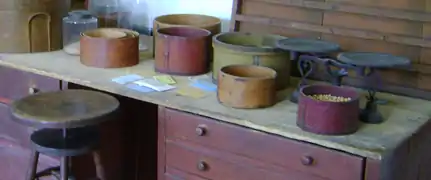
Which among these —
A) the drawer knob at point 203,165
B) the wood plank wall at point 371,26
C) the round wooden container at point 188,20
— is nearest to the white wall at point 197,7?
the round wooden container at point 188,20

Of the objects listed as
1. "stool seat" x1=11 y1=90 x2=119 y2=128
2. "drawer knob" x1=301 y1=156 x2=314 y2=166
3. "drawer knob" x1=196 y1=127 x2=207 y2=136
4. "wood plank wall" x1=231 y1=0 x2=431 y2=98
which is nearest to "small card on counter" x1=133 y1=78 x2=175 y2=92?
"stool seat" x1=11 y1=90 x2=119 y2=128

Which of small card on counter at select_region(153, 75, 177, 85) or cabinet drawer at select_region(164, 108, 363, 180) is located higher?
small card on counter at select_region(153, 75, 177, 85)

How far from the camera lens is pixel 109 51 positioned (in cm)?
223

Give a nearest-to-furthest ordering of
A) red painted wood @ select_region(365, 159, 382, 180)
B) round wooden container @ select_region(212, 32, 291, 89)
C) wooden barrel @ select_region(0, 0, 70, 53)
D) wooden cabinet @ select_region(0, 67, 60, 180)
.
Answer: red painted wood @ select_region(365, 159, 382, 180), round wooden container @ select_region(212, 32, 291, 89), wooden cabinet @ select_region(0, 67, 60, 180), wooden barrel @ select_region(0, 0, 70, 53)

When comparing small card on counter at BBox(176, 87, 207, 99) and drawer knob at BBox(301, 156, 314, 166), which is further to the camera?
small card on counter at BBox(176, 87, 207, 99)

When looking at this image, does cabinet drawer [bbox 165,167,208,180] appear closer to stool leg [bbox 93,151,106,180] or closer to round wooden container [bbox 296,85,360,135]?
stool leg [bbox 93,151,106,180]

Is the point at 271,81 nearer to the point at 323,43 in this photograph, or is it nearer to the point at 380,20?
the point at 323,43

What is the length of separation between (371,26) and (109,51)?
34.4 inches

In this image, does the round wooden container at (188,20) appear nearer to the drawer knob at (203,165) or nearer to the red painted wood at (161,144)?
the red painted wood at (161,144)

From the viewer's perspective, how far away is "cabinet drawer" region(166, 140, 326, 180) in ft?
5.90

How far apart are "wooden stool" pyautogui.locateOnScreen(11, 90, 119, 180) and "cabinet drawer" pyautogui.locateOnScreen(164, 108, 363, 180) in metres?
0.22

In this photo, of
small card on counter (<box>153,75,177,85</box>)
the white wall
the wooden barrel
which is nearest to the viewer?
small card on counter (<box>153,75,177,85</box>)

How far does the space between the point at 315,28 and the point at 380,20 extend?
216 mm

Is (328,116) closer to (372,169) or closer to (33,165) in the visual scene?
(372,169)
